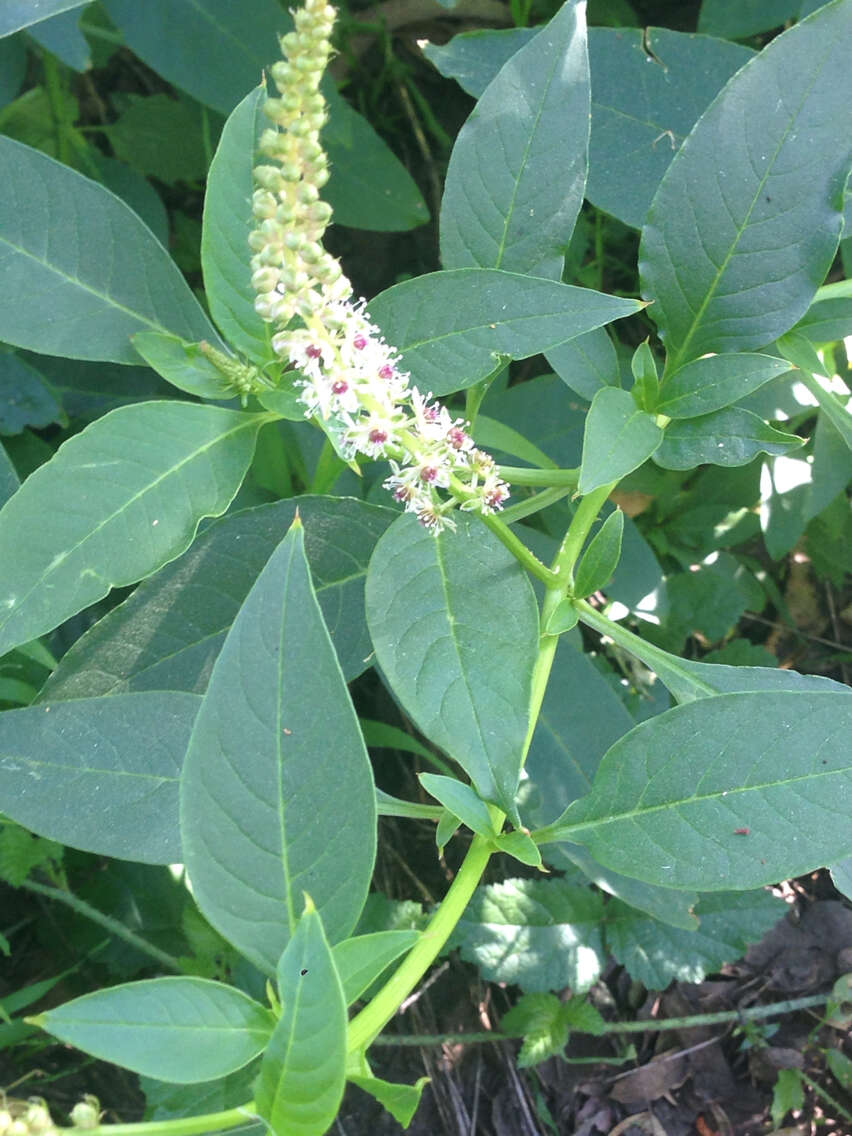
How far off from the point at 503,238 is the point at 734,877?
86cm

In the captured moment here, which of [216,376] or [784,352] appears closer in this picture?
[216,376]

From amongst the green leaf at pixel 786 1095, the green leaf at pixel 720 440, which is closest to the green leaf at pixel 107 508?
the green leaf at pixel 720 440

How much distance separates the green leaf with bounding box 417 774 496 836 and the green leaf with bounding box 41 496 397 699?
35cm

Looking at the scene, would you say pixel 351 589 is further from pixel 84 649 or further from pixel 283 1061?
pixel 283 1061

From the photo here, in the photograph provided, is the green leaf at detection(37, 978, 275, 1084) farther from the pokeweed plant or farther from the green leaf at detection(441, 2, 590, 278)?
the green leaf at detection(441, 2, 590, 278)

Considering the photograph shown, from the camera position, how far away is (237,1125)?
0.98 meters

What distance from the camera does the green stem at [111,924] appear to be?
1.77 m

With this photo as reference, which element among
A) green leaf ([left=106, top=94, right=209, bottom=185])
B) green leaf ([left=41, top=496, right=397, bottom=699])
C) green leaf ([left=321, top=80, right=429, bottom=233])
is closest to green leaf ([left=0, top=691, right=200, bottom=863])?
green leaf ([left=41, top=496, right=397, bottom=699])

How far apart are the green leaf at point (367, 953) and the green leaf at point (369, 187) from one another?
59.5 inches

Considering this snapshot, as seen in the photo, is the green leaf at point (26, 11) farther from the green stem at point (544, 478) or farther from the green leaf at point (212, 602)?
the green stem at point (544, 478)

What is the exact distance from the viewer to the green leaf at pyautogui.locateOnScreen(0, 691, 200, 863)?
3.79 ft

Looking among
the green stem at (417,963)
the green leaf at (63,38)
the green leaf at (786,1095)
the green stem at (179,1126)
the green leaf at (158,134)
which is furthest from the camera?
the green leaf at (158,134)

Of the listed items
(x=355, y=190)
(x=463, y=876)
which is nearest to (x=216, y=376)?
(x=463, y=876)

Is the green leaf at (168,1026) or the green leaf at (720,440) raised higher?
the green leaf at (720,440)
